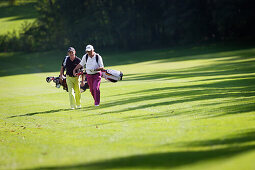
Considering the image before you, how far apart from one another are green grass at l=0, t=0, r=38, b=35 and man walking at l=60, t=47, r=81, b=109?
277 ft

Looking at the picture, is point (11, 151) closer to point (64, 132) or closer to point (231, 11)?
point (64, 132)

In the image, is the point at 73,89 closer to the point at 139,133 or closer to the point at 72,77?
the point at 72,77

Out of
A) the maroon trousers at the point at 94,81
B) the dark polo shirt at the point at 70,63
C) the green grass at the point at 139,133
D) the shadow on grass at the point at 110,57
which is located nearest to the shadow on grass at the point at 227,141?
the green grass at the point at 139,133

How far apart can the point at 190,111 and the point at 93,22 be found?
65.0m

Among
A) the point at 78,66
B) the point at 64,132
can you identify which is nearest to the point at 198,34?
the point at 78,66

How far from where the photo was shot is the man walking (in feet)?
55.7

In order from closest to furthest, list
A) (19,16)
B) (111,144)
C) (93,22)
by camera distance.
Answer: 1. (111,144)
2. (93,22)
3. (19,16)

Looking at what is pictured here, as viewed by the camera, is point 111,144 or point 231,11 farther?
point 231,11

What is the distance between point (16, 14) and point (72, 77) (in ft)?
348

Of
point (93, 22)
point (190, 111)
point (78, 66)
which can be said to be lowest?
point (190, 111)

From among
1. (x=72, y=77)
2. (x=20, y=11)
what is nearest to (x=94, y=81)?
(x=72, y=77)

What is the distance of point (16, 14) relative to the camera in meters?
117

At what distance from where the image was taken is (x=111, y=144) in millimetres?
9930

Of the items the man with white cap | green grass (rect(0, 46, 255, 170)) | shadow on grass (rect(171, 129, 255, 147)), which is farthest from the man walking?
shadow on grass (rect(171, 129, 255, 147))
